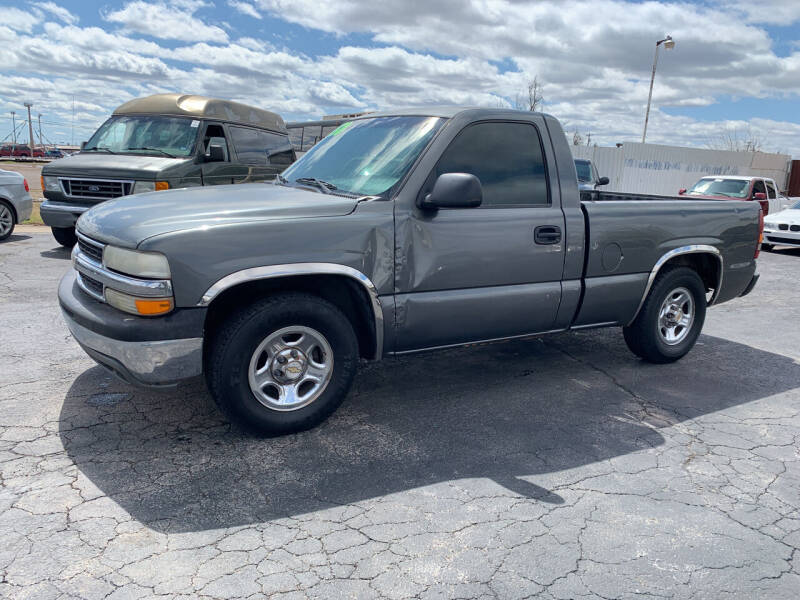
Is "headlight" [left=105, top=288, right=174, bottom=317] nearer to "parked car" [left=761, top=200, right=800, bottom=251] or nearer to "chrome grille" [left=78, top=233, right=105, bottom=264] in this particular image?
"chrome grille" [left=78, top=233, right=105, bottom=264]

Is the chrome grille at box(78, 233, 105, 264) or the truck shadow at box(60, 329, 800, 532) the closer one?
the truck shadow at box(60, 329, 800, 532)

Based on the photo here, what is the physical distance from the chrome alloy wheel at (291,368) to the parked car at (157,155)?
19.4 ft

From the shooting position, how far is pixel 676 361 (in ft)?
18.8

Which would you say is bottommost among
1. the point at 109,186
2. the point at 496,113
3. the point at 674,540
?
the point at 674,540

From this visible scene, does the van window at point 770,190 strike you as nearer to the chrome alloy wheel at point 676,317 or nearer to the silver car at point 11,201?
the chrome alloy wheel at point 676,317

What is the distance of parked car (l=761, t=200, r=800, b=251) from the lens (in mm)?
13758

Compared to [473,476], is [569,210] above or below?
above

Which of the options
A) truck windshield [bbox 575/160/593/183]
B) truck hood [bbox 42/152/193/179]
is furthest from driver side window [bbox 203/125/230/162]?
truck windshield [bbox 575/160/593/183]

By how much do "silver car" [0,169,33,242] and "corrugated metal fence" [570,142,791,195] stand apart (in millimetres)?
21294

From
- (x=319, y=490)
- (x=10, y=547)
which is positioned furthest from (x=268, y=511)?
(x=10, y=547)

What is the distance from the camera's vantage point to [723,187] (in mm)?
15469

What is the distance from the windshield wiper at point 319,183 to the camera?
425cm

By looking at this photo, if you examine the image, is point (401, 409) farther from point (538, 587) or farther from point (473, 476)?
point (538, 587)

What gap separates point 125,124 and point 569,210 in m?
7.98
